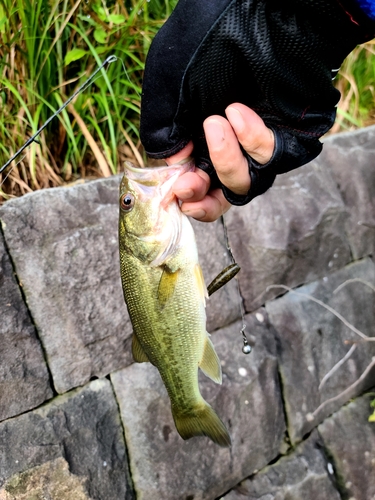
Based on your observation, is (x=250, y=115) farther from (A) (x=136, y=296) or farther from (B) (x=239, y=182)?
(A) (x=136, y=296)

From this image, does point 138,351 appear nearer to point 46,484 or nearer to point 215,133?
point 46,484

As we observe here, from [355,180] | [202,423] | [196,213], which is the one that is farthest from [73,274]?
[355,180]

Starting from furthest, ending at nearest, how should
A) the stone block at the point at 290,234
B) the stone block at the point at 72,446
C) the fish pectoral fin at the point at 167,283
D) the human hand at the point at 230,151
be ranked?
the stone block at the point at 290,234
the stone block at the point at 72,446
the fish pectoral fin at the point at 167,283
the human hand at the point at 230,151

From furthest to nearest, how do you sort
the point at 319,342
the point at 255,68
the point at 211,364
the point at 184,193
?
the point at 319,342 → the point at 211,364 → the point at 184,193 → the point at 255,68

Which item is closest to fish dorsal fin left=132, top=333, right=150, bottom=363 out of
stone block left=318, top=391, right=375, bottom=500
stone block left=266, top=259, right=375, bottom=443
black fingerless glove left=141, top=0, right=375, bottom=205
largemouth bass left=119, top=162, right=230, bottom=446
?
largemouth bass left=119, top=162, right=230, bottom=446

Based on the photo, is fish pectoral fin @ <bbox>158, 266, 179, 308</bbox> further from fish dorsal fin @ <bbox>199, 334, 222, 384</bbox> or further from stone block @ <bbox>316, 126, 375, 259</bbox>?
stone block @ <bbox>316, 126, 375, 259</bbox>

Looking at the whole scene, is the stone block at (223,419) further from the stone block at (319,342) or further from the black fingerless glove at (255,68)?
the black fingerless glove at (255,68)

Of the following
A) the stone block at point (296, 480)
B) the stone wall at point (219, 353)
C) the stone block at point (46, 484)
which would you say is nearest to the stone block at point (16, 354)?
the stone wall at point (219, 353)
